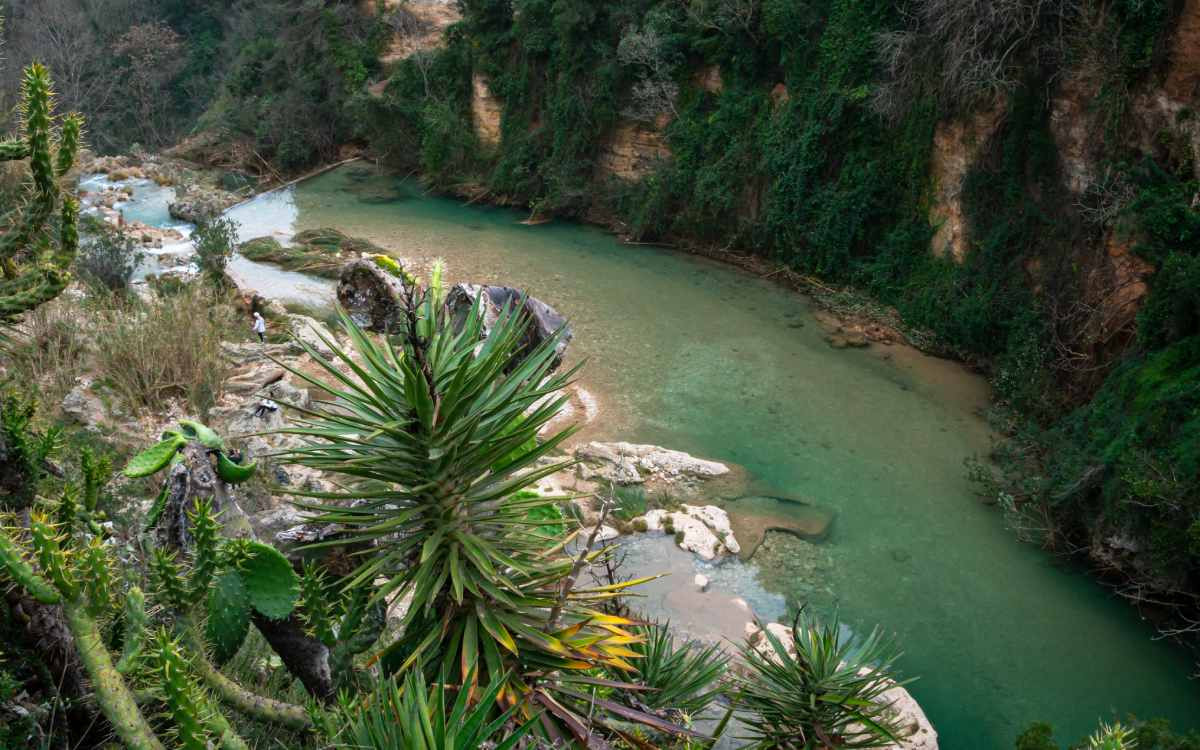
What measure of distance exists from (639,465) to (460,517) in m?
6.80

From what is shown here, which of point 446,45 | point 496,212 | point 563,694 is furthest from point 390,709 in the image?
point 446,45

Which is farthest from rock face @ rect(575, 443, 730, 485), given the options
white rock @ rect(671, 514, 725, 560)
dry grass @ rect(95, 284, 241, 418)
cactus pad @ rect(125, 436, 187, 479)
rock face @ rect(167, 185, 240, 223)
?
rock face @ rect(167, 185, 240, 223)

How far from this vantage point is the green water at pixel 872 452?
23.4 feet

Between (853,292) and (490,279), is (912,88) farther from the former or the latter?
(490,279)

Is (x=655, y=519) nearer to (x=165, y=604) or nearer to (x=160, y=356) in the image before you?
(x=160, y=356)

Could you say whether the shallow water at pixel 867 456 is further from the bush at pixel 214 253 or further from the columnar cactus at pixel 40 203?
the columnar cactus at pixel 40 203

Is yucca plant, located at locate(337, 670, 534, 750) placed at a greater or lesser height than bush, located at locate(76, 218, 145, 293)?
greater

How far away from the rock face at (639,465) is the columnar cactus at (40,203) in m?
6.71

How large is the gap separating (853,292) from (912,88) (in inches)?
135

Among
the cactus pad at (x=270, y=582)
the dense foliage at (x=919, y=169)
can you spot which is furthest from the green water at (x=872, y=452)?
the cactus pad at (x=270, y=582)

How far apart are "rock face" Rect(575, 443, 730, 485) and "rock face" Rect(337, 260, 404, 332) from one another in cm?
402

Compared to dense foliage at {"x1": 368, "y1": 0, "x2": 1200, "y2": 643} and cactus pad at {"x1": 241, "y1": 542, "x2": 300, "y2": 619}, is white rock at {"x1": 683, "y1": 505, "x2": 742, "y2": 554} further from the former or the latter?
cactus pad at {"x1": 241, "y1": 542, "x2": 300, "y2": 619}

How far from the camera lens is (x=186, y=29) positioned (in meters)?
35.2

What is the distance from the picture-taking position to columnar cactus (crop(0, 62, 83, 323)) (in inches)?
104
